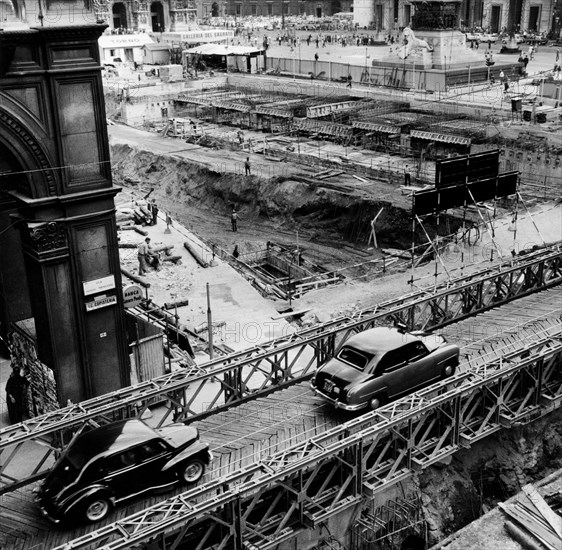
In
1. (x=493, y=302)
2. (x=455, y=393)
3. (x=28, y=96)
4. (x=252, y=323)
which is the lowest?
(x=252, y=323)

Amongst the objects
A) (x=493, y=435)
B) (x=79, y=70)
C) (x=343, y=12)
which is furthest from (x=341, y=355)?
(x=343, y=12)

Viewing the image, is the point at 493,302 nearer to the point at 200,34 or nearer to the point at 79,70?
the point at 79,70

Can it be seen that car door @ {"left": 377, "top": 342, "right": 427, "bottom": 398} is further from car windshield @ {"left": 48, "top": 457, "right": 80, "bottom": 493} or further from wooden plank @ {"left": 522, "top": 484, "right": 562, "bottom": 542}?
car windshield @ {"left": 48, "top": 457, "right": 80, "bottom": 493}

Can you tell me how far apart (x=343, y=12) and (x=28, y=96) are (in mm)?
141305

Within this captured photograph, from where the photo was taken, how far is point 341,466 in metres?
14.2

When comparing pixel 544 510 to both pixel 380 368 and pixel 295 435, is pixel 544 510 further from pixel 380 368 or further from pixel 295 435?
pixel 295 435

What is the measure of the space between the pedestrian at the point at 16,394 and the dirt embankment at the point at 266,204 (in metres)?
22.7

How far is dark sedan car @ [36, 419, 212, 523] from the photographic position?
12398 millimetres

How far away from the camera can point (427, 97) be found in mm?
60125

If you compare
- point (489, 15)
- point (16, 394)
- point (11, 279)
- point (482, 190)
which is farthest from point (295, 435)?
point (489, 15)

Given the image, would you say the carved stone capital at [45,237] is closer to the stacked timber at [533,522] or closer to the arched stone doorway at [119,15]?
the stacked timber at [533,522]

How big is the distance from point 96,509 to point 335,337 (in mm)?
8279

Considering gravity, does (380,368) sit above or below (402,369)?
above

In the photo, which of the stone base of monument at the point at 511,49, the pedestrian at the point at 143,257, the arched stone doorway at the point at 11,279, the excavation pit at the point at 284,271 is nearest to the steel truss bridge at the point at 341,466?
the arched stone doorway at the point at 11,279
